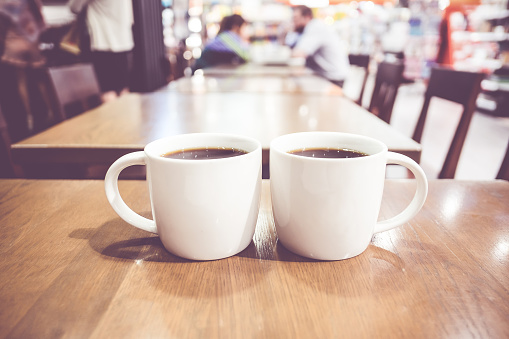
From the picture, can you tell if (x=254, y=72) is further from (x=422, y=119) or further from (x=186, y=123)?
(x=186, y=123)

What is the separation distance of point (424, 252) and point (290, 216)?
211mm

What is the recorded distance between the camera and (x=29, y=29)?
129 inches

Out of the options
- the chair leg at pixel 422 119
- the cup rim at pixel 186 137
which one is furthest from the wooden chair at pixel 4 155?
the chair leg at pixel 422 119

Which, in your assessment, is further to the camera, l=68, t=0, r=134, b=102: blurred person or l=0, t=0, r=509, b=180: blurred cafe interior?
l=68, t=0, r=134, b=102: blurred person

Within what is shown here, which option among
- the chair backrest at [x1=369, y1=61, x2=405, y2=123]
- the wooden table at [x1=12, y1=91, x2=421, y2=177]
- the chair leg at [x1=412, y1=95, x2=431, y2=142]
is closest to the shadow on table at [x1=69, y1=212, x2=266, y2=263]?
the wooden table at [x1=12, y1=91, x2=421, y2=177]

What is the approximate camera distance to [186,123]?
44.9 inches

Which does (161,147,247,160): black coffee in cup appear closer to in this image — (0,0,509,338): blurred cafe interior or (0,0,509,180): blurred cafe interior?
(0,0,509,338): blurred cafe interior

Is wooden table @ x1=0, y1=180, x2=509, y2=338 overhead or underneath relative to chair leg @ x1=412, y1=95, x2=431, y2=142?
overhead

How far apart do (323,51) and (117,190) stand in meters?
4.26

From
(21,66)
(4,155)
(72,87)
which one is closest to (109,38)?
(21,66)

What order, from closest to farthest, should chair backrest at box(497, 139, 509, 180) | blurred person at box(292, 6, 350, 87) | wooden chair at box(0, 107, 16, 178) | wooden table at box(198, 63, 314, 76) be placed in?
chair backrest at box(497, 139, 509, 180) < wooden chair at box(0, 107, 16, 178) < wooden table at box(198, 63, 314, 76) < blurred person at box(292, 6, 350, 87)

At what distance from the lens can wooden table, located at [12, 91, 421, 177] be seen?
0.88 metres

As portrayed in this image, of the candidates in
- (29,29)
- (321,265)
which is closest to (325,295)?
(321,265)

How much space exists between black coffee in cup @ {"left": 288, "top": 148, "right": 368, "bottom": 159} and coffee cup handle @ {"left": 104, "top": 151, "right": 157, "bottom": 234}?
0.23 m
